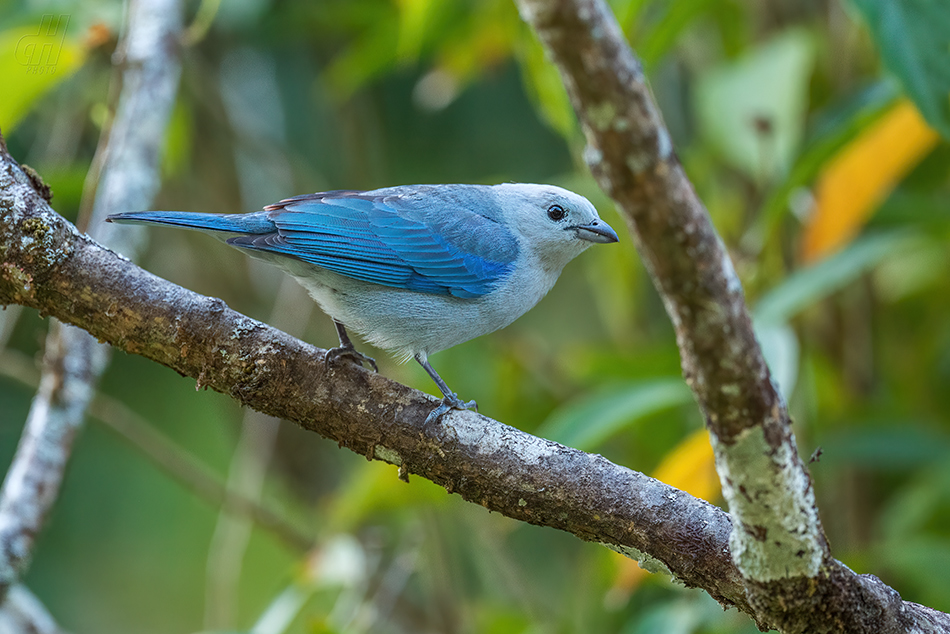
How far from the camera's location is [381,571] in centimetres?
449

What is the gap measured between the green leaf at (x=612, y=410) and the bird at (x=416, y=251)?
1.45 feet

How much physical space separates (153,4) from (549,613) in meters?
3.34

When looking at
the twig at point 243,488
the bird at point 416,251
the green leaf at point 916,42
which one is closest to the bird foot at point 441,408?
the bird at point 416,251

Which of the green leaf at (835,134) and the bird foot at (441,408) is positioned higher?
the green leaf at (835,134)

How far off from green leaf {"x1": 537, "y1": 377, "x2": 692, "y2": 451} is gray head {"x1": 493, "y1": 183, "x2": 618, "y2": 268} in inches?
21.8

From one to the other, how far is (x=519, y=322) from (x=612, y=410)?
11.3ft

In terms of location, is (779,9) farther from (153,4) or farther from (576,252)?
(153,4)

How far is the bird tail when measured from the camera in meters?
2.39

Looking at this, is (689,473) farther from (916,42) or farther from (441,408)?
(916,42)

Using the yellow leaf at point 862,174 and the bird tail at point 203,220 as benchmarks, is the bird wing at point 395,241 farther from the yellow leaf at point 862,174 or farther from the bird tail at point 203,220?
the yellow leaf at point 862,174

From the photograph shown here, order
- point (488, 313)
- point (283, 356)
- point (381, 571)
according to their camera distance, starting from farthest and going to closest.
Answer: point (381, 571) → point (488, 313) → point (283, 356)

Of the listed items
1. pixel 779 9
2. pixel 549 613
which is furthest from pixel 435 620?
pixel 779 9

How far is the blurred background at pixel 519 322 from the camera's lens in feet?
10.5

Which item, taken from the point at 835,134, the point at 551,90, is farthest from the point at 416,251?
the point at 835,134
